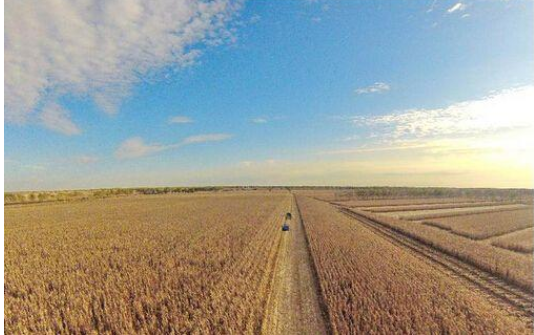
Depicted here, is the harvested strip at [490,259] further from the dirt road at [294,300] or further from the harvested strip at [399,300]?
the dirt road at [294,300]

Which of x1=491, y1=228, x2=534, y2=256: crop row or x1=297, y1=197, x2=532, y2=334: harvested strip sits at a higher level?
x1=297, y1=197, x2=532, y2=334: harvested strip

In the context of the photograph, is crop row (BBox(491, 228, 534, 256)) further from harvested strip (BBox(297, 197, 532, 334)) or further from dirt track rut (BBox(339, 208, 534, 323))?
harvested strip (BBox(297, 197, 532, 334))

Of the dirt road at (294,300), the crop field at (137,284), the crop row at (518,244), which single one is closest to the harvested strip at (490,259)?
the crop row at (518,244)

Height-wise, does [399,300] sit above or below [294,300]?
above

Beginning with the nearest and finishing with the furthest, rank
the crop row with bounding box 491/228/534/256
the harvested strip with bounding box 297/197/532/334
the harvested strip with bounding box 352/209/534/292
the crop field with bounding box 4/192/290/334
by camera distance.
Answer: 1. the harvested strip with bounding box 297/197/532/334
2. the crop field with bounding box 4/192/290/334
3. the harvested strip with bounding box 352/209/534/292
4. the crop row with bounding box 491/228/534/256

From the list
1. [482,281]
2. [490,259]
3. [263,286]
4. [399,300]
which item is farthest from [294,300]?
[490,259]

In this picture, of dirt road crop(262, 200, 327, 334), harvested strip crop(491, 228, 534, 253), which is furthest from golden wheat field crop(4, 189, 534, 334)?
harvested strip crop(491, 228, 534, 253)

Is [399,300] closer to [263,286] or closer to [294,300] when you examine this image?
[294,300]

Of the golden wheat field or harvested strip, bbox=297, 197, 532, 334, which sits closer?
harvested strip, bbox=297, 197, 532, 334
